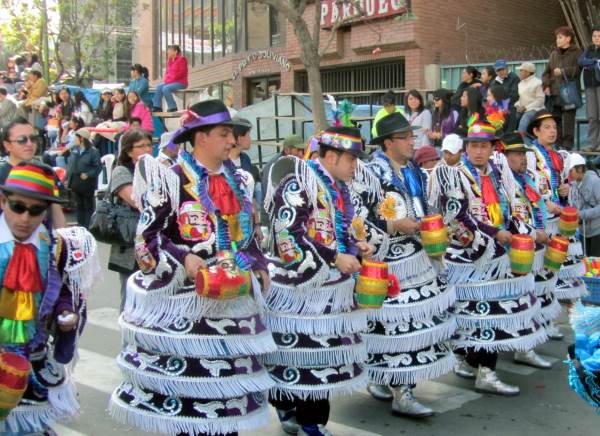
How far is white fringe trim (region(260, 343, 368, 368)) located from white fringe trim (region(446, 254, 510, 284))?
5.33 ft

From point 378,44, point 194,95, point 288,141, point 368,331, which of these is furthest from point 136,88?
point 368,331

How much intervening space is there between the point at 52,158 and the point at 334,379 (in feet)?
48.8

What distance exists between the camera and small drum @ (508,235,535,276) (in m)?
5.86

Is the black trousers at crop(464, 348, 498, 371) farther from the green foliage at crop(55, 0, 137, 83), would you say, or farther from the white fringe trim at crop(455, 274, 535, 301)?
the green foliage at crop(55, 0, 137, 83)

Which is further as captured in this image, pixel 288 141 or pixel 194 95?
pixel 194 95

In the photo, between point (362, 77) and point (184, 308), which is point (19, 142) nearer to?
point (184, 308)

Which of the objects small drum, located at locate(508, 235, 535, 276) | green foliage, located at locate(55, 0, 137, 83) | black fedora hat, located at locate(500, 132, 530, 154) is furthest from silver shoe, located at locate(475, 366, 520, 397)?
green foliage, located at locate(55, 0, 137, 83)

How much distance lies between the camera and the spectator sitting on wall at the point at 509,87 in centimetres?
1187

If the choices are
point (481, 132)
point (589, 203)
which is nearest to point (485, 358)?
point (481, 132)

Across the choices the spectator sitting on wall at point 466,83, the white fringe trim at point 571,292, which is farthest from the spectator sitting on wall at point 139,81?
the white fringe trim at point 571,292

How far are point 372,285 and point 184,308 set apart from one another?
1.18 m

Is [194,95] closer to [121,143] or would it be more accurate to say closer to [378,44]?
[378,44]

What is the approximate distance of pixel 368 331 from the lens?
217 inches

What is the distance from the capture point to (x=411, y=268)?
5543 millimetres
